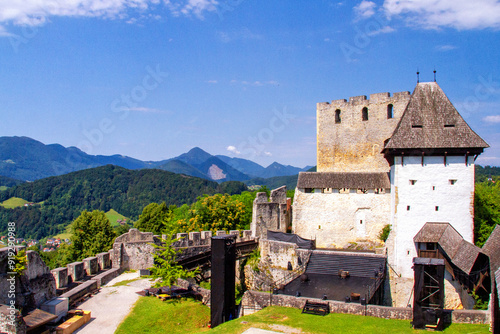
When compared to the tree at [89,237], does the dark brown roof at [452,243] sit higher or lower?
higher

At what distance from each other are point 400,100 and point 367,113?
2.66 meters

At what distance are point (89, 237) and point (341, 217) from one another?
2473cm

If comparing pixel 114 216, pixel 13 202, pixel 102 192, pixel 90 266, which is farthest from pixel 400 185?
pixel 13 202

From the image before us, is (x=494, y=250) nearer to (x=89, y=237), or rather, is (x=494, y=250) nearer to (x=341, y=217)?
(x=341, y=217)

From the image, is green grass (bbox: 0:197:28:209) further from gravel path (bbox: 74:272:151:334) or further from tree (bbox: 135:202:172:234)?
gravel path (bbox: 74:272:151:334)

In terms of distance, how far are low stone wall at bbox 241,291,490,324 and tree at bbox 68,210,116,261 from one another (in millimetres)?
22226

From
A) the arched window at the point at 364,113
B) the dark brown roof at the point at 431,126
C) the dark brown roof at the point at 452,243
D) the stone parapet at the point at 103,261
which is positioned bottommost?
the stone parapet at the point at 103,261

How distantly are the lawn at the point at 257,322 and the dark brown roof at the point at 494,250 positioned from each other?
91.9 inches

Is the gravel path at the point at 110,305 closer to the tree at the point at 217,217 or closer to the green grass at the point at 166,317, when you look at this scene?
the green grass at the point at 166,317

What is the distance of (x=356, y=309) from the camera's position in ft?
52.4

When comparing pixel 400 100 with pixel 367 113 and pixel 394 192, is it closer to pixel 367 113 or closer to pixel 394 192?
pixel 367 113

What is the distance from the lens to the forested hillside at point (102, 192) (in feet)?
438

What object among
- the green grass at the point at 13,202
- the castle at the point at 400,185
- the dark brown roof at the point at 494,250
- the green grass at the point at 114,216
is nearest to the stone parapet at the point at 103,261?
the castle at the point at 400,185

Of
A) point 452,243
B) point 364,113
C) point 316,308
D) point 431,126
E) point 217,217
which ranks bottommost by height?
point 316,308
